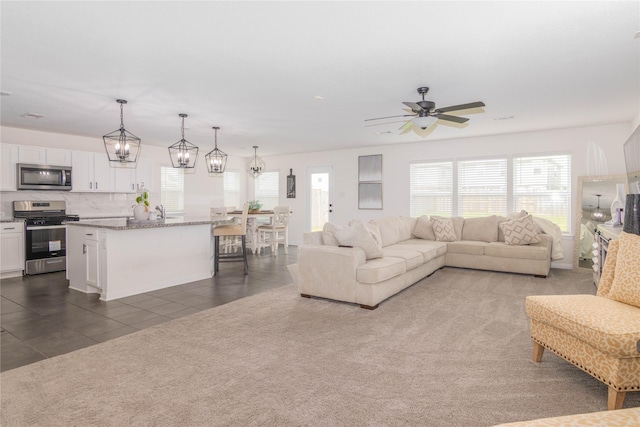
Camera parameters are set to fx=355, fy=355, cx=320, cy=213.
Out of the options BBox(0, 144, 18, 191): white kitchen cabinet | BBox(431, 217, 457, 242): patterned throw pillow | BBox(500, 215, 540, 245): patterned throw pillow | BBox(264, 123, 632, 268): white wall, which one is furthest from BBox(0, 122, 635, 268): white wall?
BBox(431, 217, 457, 242): patterned throw pillow

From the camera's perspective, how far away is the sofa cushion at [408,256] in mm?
4586

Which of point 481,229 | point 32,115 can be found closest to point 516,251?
point 481,229

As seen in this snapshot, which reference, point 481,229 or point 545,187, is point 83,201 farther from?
point 545,187

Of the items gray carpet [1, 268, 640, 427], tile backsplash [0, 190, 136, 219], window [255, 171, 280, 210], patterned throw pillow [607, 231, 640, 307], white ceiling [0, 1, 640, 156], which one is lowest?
gray carpet [1, 268, 640, 427]

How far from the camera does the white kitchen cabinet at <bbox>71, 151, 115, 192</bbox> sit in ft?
21.4

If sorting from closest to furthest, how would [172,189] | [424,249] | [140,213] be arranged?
[140,213] → [424,249] → [172,189]

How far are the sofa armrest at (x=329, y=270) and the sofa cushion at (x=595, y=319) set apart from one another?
5.97 feet

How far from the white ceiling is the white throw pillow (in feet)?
5.40

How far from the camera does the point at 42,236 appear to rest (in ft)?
19.2

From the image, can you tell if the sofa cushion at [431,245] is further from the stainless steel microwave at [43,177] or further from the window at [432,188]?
the stainless steel microwave at [43,177]

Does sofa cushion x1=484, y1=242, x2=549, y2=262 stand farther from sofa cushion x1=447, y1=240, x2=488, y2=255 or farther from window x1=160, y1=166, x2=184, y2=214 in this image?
window x1=160, y1=166, x2=184, y2=214

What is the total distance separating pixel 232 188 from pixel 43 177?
4.63m

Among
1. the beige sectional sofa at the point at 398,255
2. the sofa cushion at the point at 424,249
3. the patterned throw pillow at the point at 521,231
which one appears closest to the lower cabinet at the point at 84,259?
the beige sectional sofa at the point at 398,255

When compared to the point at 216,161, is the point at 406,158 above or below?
above
